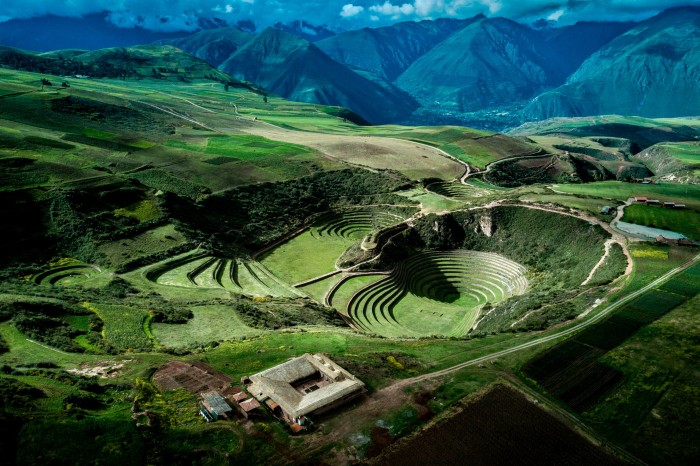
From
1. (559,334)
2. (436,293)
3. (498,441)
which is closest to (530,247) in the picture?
(436,293)

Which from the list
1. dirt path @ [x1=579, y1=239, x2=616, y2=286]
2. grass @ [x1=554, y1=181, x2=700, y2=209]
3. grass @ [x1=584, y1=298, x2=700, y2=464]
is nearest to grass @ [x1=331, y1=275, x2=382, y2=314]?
dirt path @ [x1=579, y1=239, x2=616, y2=286]

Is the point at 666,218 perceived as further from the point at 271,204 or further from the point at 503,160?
the point at 503,160

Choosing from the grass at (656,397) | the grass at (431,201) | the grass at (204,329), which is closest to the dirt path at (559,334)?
the grass at (656,397)

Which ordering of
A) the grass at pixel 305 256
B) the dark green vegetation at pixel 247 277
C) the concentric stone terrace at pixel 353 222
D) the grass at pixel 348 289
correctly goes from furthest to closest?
the concentric stone terrace at pixel 353 222, the grass at pixel 305 256, the grass at pixel 348 289, the dark green vegetation at pixel 247 277

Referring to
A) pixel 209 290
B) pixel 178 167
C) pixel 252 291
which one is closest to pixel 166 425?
pixel 209 290

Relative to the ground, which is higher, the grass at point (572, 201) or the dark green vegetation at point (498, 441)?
the grass at point (572, 201)

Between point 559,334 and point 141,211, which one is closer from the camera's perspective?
point 559,334

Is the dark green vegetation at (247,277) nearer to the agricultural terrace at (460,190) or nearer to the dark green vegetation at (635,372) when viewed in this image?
the agricultural terrace at (460,190)
